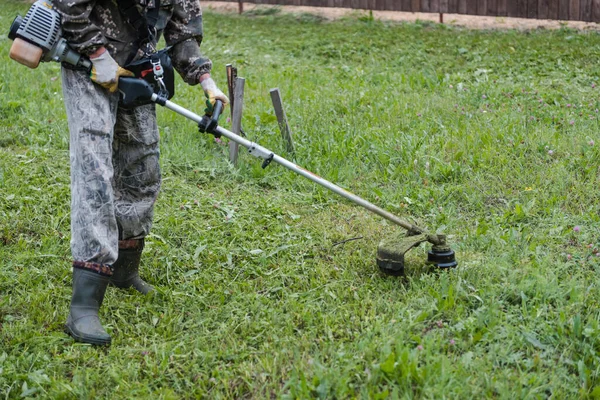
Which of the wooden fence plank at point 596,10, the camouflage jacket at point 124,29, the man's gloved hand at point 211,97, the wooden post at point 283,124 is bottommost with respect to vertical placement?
the wooden post at point 283,124

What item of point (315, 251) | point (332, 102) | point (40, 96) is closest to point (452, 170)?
point (315, 251)

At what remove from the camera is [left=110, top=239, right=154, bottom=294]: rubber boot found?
4.10m

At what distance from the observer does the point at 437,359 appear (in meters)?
3.17

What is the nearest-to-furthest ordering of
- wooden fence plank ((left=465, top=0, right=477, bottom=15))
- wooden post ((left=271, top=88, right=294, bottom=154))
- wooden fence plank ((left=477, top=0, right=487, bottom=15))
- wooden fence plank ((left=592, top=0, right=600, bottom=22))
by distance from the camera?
1. wooden post ((left=271, top=88, right=294, bottom=154))
2. wooden fence plank ((left=592, top=0, right=600, bottom=22))
3. wooden fence plank ((left=477, top=0, right=487, bottom=15))
4. wooden fence plank ((left=465, top=0, right=477, bottom=15))

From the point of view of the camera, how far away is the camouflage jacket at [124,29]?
11.2 ft

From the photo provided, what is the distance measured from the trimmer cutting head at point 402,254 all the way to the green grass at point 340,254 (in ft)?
0.24

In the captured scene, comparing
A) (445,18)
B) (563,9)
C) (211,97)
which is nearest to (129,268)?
(211,97)

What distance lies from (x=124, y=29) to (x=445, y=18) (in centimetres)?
1025

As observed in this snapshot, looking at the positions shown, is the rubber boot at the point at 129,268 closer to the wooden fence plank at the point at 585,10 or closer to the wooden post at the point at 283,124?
the wooden post at the point at 283,124

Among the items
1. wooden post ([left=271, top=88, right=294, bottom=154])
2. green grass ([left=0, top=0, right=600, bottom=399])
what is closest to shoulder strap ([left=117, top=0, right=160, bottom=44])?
green grass ([left=0, top=0, right=600, bottom=399])

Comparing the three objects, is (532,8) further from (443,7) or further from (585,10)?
(443,7)

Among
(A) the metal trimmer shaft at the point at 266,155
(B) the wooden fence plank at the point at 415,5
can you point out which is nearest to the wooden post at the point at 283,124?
(A) the metal trimmer shaft at the point at 266,155

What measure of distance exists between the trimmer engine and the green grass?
133cm

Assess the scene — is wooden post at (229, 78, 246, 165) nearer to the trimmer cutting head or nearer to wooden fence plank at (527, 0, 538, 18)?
the trimmer cutting head
